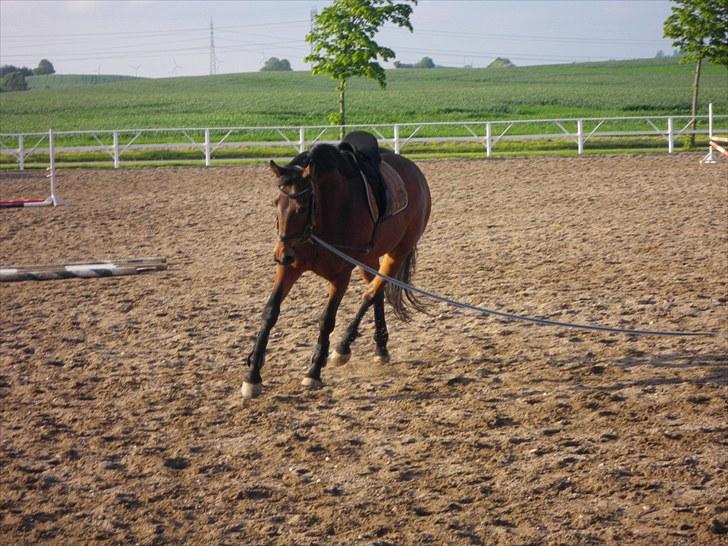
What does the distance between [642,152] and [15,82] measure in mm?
98343

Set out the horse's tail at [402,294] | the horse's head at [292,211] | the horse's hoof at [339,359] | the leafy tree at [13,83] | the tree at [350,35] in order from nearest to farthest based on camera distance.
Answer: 1. the horse's head at [292,211]
2. the horse's hoof at [339,359]
3. the horse's tail at [402,294]
4. the tree at [350,35]
5. the leafy tree at [13,83]

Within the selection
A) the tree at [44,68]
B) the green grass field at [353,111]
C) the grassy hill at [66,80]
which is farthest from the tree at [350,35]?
the tree at [44,68]

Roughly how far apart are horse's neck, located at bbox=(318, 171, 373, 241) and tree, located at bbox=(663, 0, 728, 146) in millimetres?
29045

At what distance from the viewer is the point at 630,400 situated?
675 cm

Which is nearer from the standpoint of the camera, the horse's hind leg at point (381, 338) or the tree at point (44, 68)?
the horse's hind leg at point (381, 338)

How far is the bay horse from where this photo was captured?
6891 mm

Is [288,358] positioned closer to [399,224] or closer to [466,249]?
[399,224]

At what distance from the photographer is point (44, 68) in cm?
17362

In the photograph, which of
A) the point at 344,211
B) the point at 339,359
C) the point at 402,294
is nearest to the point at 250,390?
the point at 339,359

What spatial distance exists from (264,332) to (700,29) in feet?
102

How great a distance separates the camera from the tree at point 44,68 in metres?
173

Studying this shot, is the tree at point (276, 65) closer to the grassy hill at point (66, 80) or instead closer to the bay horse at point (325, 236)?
the grassy hill at point (66, 80)

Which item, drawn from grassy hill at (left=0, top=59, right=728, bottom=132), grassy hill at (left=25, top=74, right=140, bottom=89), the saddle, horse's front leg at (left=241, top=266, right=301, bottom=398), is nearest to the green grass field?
grassy hill at (left=0, top=59, right=728, bottom=132)

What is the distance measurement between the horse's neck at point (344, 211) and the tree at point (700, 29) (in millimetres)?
29045
